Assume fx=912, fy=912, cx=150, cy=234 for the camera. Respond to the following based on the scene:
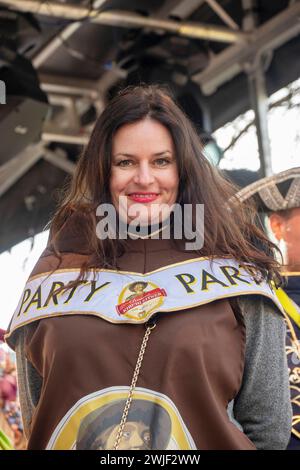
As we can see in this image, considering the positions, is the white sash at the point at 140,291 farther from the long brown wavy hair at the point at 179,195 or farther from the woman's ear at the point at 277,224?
the woman's ear at the point at 277,224

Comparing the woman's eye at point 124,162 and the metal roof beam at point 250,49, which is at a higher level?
the metal roof beam at point 250,49

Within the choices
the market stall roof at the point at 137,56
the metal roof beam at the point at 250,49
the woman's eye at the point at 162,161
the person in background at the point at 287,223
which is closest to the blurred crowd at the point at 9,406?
the person in background at the point at 287,223

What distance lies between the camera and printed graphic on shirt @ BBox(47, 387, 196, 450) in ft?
5.75

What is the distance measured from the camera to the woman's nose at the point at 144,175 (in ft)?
6.49

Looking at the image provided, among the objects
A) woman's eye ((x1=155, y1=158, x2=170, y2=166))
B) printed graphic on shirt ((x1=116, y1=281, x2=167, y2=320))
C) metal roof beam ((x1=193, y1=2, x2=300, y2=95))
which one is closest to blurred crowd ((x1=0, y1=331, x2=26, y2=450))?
printed graphic on shirt ((x1=116, y1=281, x2=167, y2=320))

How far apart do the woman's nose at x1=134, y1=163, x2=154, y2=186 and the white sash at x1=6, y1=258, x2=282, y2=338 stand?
0.63ft

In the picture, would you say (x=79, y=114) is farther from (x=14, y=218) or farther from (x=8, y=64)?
(x=8, y=64)

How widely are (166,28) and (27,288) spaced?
128 inches

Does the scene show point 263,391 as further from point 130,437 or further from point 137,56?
point 137,56

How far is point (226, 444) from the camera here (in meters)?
1.78

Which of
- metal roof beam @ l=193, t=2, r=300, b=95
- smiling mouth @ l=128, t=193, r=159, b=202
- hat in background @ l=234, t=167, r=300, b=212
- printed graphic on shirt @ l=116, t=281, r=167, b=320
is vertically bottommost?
printed graphic on shirt @ l=116, t=281, r=167, b=320

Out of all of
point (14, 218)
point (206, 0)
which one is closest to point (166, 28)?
point (206, 0)

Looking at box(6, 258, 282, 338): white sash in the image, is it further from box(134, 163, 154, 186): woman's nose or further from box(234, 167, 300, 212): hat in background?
box(234, 167, 300, 212): hat in background

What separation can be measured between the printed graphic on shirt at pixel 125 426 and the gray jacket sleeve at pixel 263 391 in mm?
200
